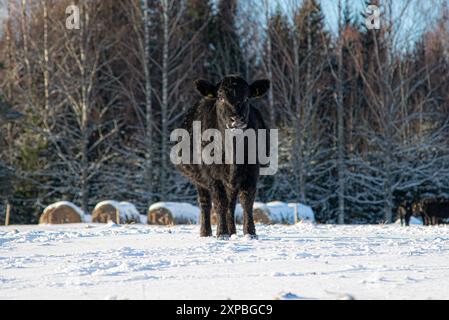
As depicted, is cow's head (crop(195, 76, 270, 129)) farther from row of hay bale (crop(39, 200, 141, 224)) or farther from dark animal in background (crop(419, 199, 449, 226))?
row of hay bale (crop(39, 200, 141, 224))

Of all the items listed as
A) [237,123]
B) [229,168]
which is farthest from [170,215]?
[237,123]

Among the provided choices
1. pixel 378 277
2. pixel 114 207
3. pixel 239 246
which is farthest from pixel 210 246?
pixel 114 207

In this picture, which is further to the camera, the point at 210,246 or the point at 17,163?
the point at 17,163

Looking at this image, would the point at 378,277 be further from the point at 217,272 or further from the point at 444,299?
the point at 217,272

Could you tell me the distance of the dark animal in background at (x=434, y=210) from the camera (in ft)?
67.9

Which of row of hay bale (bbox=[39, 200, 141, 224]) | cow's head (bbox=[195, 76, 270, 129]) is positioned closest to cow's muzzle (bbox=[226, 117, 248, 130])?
cow's head (bbox=[195, 76, 270, 129])

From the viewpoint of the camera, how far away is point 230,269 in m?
5.64

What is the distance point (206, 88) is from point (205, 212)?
1.78m

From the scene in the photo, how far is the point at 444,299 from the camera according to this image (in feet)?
13.4

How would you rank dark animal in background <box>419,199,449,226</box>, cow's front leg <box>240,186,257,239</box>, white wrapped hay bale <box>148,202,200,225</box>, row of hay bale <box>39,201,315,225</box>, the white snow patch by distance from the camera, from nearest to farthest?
cow's front leg <box>240,186,257,239</box>
dark animal in background <box>419,199,449,226</box>
white wrapped hay bale <box>148,202,200,225</box>
row of hay bale <box>39,201,315,225</box>
the white snow patch

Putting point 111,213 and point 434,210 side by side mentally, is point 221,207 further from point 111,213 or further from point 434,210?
point 111,213

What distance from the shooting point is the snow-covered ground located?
177 inches
